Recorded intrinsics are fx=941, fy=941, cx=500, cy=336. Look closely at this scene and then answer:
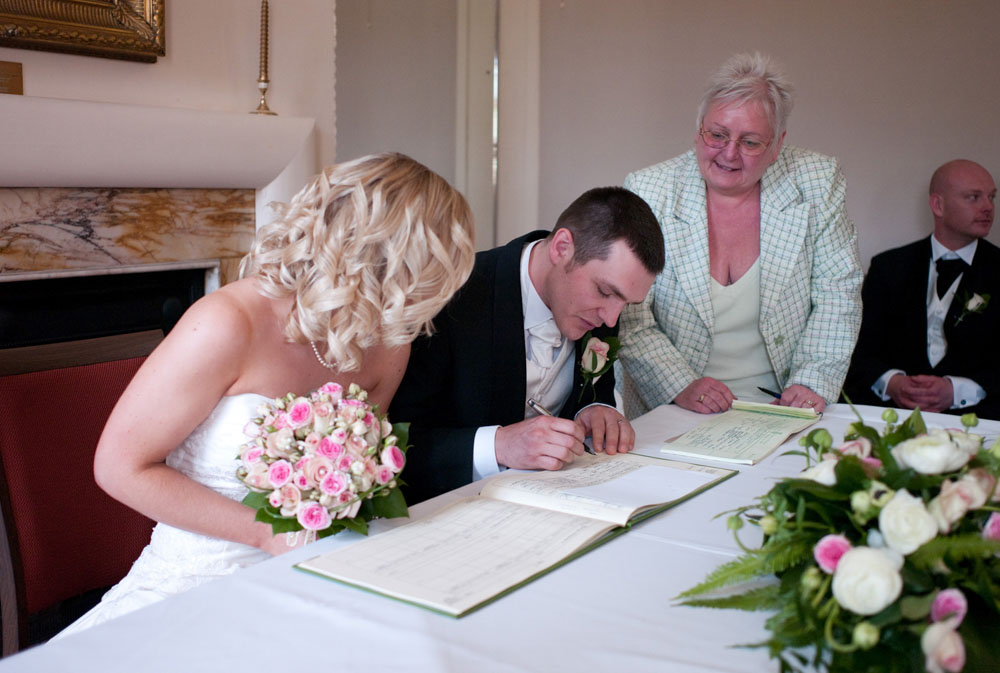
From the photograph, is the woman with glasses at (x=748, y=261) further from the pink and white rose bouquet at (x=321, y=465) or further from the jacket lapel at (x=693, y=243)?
the pink and white rose bouquet at (x=321, y=465)

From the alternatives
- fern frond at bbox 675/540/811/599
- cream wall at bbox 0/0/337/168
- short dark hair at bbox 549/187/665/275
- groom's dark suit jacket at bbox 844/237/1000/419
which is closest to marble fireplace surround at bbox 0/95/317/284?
cream wall at bbox 0/0/337/168

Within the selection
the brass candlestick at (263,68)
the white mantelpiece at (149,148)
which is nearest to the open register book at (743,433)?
the white mantelpiece at (149,148)

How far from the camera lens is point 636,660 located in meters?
1.06

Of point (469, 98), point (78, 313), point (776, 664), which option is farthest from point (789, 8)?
point (776, 664)

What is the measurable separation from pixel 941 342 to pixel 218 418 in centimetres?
311

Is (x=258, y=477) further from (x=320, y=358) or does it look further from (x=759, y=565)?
(x=759, y=565)

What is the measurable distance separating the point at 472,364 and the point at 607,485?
507 mm

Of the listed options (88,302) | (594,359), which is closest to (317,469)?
(594,359)

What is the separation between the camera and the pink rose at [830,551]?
3.20 feet

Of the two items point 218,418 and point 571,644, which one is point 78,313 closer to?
point 218,418

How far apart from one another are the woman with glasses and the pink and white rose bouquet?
Answer: 52.6 inches

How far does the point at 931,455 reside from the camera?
1024mm

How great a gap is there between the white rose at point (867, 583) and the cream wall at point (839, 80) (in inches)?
155

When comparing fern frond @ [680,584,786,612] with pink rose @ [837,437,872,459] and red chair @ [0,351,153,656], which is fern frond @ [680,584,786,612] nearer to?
pink rose @ [837,437,872,459]
